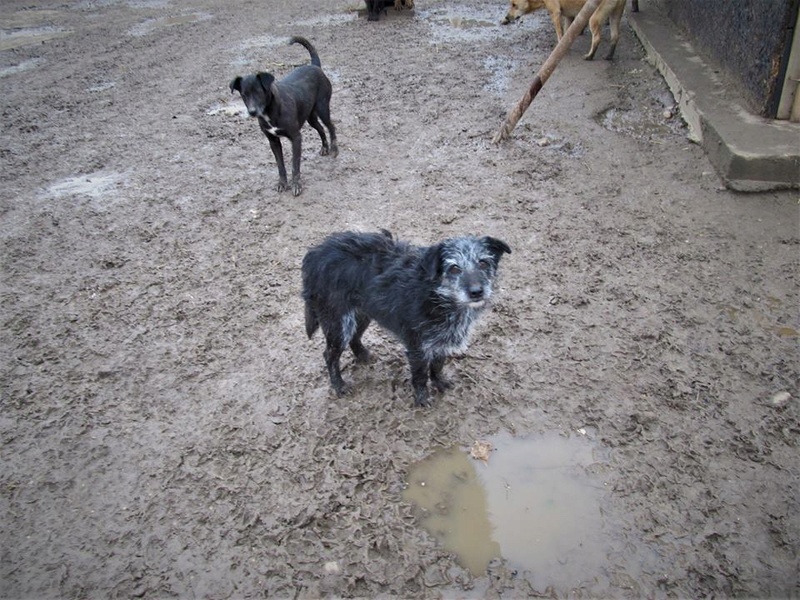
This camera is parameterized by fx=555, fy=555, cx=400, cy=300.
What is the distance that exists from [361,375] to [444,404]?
60 cm

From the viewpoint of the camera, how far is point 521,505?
280 cm

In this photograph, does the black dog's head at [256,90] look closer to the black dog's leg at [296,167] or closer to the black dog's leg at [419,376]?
the black dog's leg at [296,167]

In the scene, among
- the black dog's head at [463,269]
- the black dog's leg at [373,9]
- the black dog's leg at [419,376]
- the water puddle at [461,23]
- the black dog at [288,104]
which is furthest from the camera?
the black dog's leg at [373,9]

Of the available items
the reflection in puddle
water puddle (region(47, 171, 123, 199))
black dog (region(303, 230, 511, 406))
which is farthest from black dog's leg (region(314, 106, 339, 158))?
the reflection in puddle

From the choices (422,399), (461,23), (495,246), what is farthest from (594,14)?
(422,399)

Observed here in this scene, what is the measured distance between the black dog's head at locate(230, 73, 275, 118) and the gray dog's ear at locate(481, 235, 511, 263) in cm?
309

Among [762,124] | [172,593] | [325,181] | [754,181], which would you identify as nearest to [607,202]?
[754,181]

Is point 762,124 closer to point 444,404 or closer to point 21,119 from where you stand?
point 444,404

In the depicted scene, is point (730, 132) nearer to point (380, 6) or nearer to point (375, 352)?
point (375, 352)

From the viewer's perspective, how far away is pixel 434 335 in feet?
10.0

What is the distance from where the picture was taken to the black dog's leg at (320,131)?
6047 mm

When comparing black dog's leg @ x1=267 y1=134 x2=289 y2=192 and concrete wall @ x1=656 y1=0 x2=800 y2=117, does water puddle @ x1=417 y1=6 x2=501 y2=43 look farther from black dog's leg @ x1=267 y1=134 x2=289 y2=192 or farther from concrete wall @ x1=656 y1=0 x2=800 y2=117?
black dog's leg @ x1=267 y1=134 x2=289 y2=192

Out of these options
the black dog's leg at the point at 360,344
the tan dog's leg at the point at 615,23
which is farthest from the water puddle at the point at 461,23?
the black dog's leg at the point at 360,344

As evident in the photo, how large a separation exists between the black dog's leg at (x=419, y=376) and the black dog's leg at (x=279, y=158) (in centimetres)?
321
